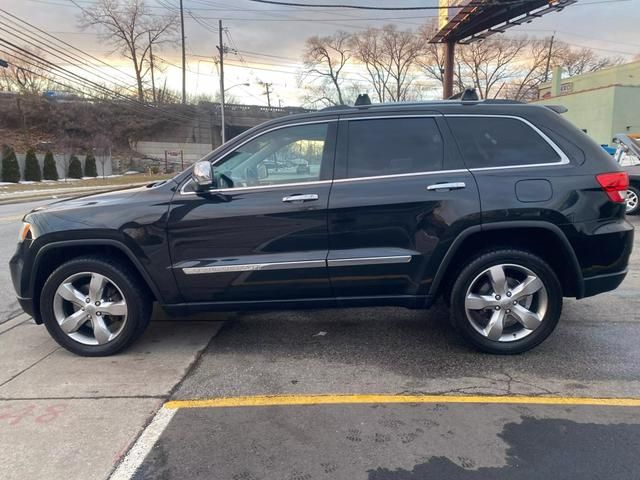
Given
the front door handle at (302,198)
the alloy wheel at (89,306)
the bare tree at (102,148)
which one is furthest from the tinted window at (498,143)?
the bare tree at (102,148)

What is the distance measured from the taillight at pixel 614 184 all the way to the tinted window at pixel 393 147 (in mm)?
1216

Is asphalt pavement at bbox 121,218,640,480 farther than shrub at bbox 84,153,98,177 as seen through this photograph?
No

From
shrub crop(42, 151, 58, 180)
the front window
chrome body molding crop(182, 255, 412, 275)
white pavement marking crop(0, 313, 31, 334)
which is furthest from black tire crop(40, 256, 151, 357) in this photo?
shrub crop(42, 151, 58, 180)

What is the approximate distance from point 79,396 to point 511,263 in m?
3.28

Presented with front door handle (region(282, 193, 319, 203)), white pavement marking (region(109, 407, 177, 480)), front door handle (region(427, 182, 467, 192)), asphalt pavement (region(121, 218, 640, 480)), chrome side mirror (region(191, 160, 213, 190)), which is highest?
chrome side mirror (region(191, 160, 213, 190))

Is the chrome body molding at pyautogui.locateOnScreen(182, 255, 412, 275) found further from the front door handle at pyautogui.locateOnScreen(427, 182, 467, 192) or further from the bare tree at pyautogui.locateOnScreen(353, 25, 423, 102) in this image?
the bare tree at pyautogui.locateOnScreen(353, 25, 423, 102)

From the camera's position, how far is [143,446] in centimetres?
279

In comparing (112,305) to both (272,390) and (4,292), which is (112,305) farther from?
(4,292)

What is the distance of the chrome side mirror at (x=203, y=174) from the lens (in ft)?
12.0

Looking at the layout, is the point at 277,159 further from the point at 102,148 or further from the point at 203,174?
the point at 102,148

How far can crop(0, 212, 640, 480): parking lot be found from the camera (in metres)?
2.63

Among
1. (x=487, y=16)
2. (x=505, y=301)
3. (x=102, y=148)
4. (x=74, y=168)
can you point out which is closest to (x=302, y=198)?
(x=505, y=301)

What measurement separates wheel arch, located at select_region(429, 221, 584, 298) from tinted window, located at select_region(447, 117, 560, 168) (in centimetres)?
51

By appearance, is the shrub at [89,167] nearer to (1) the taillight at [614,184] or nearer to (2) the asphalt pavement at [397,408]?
(2) the asphalt pavement at [397,408]
